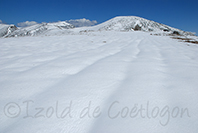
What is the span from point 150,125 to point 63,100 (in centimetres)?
69

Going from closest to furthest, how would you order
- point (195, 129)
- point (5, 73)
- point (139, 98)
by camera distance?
point (195, 129) < point (139, 98) < point (5, 73)

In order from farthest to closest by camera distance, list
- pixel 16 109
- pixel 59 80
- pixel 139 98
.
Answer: pixel 59 80 < pixel 139 98 < pixel 16 109

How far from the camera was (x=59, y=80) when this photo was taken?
1.44m

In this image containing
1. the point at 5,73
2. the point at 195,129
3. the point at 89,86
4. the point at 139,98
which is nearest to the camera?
the point at 195,129

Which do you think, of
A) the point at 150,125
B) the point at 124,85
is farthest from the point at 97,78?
the point at 150,125

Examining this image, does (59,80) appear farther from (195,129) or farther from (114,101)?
(195,129)

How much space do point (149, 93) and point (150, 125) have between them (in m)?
0.39

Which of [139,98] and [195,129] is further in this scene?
[139,98]

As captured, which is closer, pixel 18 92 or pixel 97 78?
pixel 18 92

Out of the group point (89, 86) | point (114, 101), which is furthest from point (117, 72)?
point (114, 101)

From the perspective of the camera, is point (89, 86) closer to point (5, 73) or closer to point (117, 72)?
point (117, 72)

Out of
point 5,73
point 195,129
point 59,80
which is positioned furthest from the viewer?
point 5,73

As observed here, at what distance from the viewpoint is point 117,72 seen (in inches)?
65.6

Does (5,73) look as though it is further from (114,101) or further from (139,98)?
(139,98)
